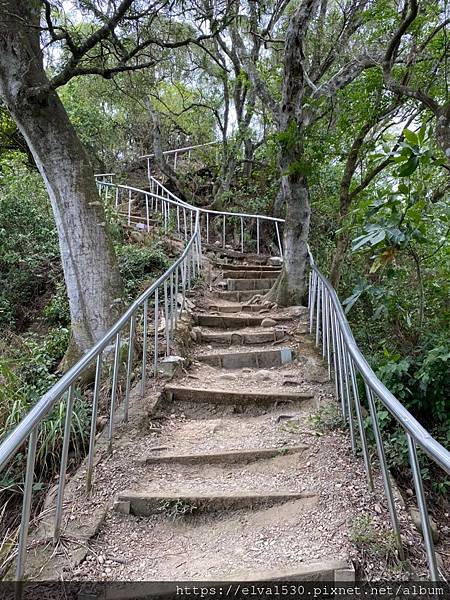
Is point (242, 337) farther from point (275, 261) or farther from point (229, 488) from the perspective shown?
point (275, 261)

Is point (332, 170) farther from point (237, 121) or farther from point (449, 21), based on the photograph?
point (449, 21)


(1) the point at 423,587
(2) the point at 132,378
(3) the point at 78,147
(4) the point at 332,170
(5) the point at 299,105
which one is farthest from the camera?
(4) the point at 332,170

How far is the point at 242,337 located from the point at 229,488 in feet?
7.25

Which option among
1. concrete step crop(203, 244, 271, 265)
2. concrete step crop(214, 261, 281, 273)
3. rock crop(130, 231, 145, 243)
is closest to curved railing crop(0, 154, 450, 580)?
concrete step crop(214, 261, 281, 273)

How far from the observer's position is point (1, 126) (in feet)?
21.6

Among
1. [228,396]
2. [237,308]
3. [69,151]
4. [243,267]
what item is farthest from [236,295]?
[69,151]

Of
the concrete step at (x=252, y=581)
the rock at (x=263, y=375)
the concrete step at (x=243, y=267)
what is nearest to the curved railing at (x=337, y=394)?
the concrete step at (x=252, y=581)

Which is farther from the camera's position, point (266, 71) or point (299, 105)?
point (266, 71)

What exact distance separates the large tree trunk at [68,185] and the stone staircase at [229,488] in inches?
37.2

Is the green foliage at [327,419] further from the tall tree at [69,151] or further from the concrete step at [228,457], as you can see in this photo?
the tall tree at [69,151]

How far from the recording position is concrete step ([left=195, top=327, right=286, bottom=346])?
418cm

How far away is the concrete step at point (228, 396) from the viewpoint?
307cm

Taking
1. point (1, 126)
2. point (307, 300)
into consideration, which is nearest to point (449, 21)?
point (307, 300)

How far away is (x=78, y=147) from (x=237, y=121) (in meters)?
5.88
